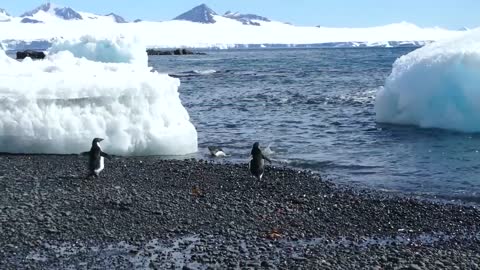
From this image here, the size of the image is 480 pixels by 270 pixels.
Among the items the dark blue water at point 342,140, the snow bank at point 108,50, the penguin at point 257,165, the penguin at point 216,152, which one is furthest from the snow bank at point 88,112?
the snow bank at point 108,50

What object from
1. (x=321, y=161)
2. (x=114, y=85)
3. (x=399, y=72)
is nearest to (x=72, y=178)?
(x=114, y=85)

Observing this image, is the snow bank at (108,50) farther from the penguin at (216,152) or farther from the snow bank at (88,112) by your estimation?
the penguin at (216,152)

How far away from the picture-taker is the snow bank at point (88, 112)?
46.7 feet

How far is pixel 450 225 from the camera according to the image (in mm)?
9648

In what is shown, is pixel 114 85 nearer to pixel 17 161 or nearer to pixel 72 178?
pixel 17 161

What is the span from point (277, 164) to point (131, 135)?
128 inches

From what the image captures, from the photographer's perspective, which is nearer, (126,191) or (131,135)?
(126,191)

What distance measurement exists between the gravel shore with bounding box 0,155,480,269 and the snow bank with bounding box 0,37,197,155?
176cm

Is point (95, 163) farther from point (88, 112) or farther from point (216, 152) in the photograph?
point (216, 152)

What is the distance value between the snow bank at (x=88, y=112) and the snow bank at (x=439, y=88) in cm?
783

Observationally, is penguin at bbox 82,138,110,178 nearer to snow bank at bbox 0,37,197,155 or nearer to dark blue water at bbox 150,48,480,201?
snow bank at bbox 0,37,197,155

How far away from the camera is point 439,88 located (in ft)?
65.6

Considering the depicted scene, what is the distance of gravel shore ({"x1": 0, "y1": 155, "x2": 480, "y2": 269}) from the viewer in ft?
25.6

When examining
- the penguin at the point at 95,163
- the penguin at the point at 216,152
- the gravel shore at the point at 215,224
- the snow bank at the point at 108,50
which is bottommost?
the penguin at the point at 216,152
